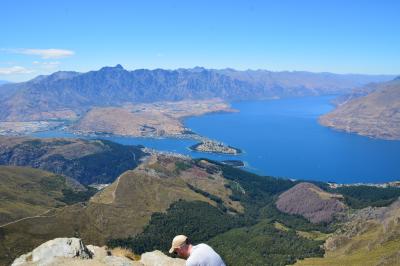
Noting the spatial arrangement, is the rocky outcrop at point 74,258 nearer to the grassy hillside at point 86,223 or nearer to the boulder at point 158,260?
the boulder at point 158,260

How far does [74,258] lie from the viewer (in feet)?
96.7

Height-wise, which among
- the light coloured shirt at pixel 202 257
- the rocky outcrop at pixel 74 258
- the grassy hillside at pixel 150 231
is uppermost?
the light coloured shirt at pixel 202 257

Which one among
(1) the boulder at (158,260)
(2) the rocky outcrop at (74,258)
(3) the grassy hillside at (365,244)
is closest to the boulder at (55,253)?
(2) the rocky outcrop at (74,258)

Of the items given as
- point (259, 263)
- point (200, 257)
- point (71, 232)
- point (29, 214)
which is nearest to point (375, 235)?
point (259, 263)

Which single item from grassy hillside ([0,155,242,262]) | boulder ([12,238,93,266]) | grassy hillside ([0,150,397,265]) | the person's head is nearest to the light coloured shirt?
the person's head

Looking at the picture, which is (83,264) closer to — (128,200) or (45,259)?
(45,259)

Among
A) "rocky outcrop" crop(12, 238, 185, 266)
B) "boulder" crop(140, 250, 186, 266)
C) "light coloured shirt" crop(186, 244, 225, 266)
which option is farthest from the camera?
"boulder" crop(140, 250, 186, 266)

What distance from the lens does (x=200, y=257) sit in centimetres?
1602

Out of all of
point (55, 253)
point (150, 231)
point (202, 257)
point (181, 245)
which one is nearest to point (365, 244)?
point (150, 231)

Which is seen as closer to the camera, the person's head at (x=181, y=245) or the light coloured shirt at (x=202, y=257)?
the light coloured shirt at (x=202, y=257)

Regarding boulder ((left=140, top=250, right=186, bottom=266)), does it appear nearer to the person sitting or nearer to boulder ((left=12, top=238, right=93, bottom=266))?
boulder ((left=12, top=238, right=93, bottom=266))

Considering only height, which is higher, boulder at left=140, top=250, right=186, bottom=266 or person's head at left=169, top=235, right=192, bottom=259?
person's head at left=169, top=235, right=192, bottom=259

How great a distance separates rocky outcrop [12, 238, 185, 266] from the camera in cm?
2900

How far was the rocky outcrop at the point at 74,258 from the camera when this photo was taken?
2900cm
